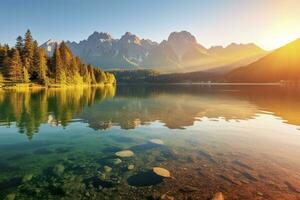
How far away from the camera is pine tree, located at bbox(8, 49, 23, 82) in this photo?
9631 centimetres

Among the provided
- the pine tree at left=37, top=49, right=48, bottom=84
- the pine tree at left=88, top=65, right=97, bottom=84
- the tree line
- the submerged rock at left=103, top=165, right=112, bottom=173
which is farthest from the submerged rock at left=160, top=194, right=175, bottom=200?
the pine tree at left=88, top=65, right=97, bottom=84

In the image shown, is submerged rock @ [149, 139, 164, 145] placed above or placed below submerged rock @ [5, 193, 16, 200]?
below

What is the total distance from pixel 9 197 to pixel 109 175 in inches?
225

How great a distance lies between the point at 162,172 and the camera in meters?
15.4

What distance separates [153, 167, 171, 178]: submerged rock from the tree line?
101362mm

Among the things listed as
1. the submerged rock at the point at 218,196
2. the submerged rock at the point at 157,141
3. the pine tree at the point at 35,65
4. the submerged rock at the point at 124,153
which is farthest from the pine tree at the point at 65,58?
the submerged rock at the point at 218,196

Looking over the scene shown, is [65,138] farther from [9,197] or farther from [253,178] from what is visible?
[253,178]

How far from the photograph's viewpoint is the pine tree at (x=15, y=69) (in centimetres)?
9631

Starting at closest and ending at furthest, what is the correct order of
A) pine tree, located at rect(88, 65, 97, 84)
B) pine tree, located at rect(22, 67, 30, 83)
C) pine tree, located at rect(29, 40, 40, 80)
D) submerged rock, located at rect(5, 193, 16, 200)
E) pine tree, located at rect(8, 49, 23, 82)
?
1. submerged rock, located at rect(5, 193, 16, 200)
2. pine tree, located at rect(8, 49, 23, 82)
3. pine tree, located at rect(22, 67, 30, 83)
4. pine tree, located at rect(29, 40, 40, 80)
5. pine tree, located at rect(88, 65, 97, 84)

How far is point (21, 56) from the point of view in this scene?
111m

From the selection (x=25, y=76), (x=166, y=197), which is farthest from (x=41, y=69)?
(x=166, y=197)

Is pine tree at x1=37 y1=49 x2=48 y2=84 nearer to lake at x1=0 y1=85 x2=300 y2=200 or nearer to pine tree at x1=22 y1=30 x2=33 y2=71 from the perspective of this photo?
pine tree at x1=22 y1=30 x2=33 y2=71

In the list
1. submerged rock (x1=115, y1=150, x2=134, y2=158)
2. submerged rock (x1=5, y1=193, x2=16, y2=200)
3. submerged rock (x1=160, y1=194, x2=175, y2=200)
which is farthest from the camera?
submerged rock (x1=115, y1=150, x2=134, y2=158)

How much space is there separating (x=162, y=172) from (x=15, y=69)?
10322 centimetres
